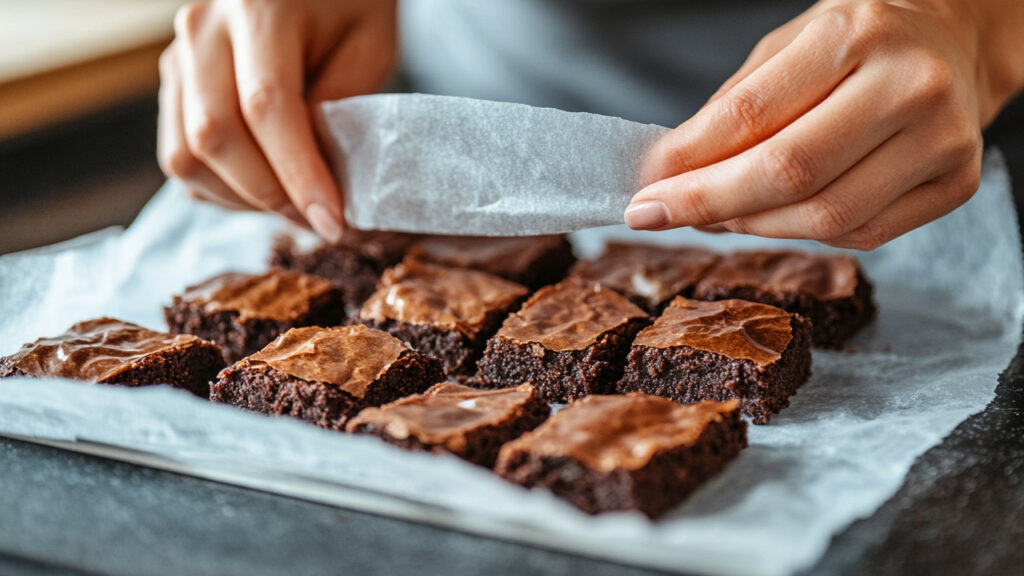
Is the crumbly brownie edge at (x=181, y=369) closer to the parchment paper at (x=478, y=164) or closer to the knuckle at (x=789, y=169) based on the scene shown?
the parchment paper at (x=478, y=164)

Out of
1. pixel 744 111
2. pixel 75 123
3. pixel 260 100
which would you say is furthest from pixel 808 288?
pixel 75 123

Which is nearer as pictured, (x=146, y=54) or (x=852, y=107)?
(x=852, y=107)

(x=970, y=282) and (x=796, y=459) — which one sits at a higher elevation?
(x=796, y=459)

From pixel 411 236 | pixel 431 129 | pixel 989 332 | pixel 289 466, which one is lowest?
pixel 989 332

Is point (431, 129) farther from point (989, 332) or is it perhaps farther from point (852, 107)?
point (989, 332)

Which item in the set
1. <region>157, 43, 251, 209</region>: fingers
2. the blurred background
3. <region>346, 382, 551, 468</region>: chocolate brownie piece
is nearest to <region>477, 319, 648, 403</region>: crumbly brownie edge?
<region>346, 382, 551, 468</region>: chocolate brownie piece

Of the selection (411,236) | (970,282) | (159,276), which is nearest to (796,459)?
(970,282)
